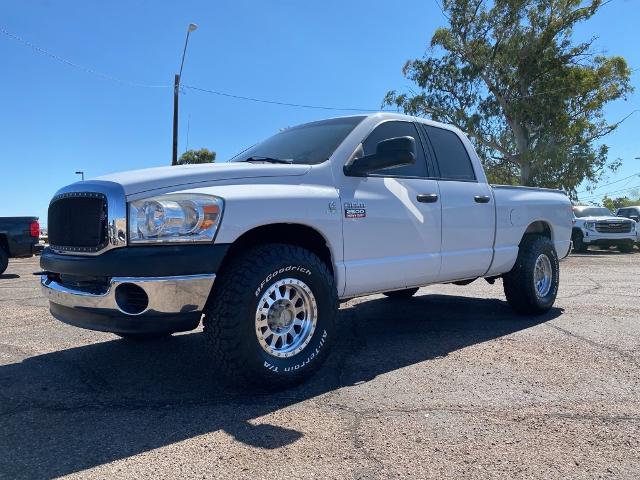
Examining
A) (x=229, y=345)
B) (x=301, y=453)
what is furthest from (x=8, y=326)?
(x=301, y=453)

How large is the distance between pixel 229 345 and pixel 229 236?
65 cm

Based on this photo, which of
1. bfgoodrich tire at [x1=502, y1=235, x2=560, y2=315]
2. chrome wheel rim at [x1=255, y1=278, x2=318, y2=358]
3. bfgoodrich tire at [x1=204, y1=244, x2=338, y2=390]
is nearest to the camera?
bfgoodrich tire at [x1=204, y1=244, x2=338, y2=390]

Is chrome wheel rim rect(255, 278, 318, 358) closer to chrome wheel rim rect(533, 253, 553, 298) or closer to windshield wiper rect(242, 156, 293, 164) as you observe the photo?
windshield wiper rect(242, 156, 293, 164)

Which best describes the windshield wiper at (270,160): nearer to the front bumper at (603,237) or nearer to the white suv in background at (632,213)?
the front bumper at (603,237)

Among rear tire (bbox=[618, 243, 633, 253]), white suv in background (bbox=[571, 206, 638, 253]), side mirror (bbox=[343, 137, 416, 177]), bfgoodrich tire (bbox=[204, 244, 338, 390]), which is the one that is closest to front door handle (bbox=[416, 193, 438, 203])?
side mirror (bbox=[343, 137, 416, 177])

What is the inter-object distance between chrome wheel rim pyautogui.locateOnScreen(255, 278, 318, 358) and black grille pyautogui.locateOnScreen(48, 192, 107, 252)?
1.06 metres

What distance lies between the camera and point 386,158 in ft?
Answer: 13.6

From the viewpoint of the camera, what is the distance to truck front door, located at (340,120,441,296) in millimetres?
4211

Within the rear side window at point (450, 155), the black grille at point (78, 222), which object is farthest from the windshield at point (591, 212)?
the black grille at point (78, 222)

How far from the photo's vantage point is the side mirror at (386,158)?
4.11m

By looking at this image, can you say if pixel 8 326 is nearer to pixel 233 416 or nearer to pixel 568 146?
pixel 233 416

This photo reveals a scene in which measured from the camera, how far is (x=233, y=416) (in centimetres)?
324

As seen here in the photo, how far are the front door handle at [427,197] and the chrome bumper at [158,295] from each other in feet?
6.98

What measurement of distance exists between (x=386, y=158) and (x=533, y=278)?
289 centimetres
